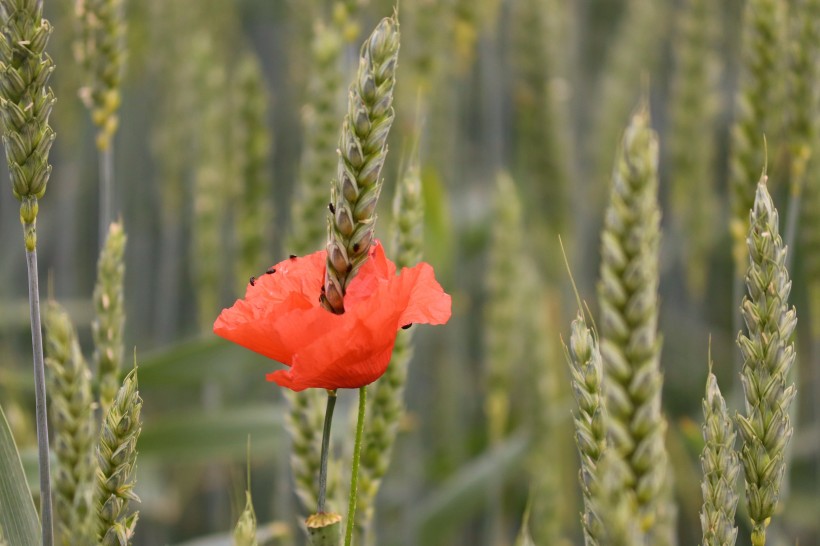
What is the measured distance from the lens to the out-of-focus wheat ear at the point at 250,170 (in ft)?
6.12

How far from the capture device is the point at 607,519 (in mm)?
510

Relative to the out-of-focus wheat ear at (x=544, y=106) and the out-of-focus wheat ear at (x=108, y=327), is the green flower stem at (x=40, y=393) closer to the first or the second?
the out-of-focus wheat ear at (x=108, y=327)

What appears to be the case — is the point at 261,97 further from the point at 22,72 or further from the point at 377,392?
the point at 22,72

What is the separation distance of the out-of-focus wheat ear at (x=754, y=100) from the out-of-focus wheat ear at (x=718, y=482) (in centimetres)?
55

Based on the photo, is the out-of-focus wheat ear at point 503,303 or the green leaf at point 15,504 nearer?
the green leaf at point 15,504

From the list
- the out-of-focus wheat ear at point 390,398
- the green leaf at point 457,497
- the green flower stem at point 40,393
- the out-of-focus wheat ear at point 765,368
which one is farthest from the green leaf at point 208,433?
the out-of-focus wheat ear at point 765,368

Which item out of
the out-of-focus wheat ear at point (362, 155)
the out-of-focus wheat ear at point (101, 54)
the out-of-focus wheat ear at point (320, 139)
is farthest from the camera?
the out-of-focus wheat ear at point (320, 139)

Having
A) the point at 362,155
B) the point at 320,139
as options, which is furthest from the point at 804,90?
the point at 362,155

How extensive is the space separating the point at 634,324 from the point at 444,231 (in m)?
1.11

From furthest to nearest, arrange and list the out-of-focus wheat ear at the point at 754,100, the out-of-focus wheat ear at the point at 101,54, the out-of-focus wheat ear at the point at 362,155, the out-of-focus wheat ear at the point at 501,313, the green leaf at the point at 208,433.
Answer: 1. the out-of-focus wheat ear at the point at 501,313
2. the green leaf at the point at 208,433
3. the out-of-focus wheat ear at the point at 754,100
4. the out-of-focus wheat ear at the point at 101,54
5. the out-of-focus wheat ear at the point at 362,155

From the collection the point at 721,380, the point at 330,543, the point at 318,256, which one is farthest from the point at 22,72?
the point at 721,380

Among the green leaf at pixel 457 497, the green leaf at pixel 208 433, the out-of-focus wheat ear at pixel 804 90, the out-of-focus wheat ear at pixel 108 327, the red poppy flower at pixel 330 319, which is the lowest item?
the green leaf at pixel 457 497

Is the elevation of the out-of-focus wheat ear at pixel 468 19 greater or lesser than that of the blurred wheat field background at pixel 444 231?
greater

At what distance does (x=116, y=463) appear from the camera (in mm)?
659
